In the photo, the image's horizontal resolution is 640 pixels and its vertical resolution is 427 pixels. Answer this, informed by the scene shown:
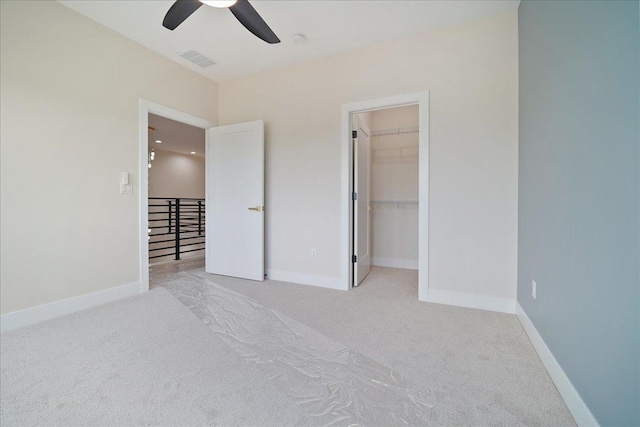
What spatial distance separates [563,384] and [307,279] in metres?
2.45

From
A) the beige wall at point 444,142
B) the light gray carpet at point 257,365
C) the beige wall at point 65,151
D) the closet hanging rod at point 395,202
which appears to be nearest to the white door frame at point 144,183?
the beige wall at point 65,151

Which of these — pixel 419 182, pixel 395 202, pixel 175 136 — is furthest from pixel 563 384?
pixel 175 136

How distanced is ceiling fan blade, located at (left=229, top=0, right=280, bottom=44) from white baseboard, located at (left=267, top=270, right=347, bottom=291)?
8.28 feet

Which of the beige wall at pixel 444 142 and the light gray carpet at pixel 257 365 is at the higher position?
the beige wall at pixel 444 142

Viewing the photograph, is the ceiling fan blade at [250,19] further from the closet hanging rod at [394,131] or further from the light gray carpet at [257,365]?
the closet hanging rod at [394,131]

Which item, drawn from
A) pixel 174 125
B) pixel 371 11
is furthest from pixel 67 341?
pixel 174 125

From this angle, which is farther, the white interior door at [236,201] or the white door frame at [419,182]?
the white interior door at [236,201]

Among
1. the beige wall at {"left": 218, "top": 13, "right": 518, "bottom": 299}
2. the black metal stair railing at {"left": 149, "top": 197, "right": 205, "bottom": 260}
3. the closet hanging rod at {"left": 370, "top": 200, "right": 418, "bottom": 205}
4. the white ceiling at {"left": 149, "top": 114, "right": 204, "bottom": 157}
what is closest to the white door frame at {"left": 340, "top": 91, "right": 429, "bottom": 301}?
the beige wall at {"left": 218, "top": 13, "right": 518, "bottom": 299}

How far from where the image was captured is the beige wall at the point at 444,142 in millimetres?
2473

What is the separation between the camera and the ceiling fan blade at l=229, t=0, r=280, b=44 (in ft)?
6.31

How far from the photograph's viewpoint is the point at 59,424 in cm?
120

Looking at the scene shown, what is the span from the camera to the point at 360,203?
3.38 metres

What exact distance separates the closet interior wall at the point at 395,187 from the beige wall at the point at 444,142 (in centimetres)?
150

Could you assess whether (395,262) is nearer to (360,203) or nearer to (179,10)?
(360,203)
